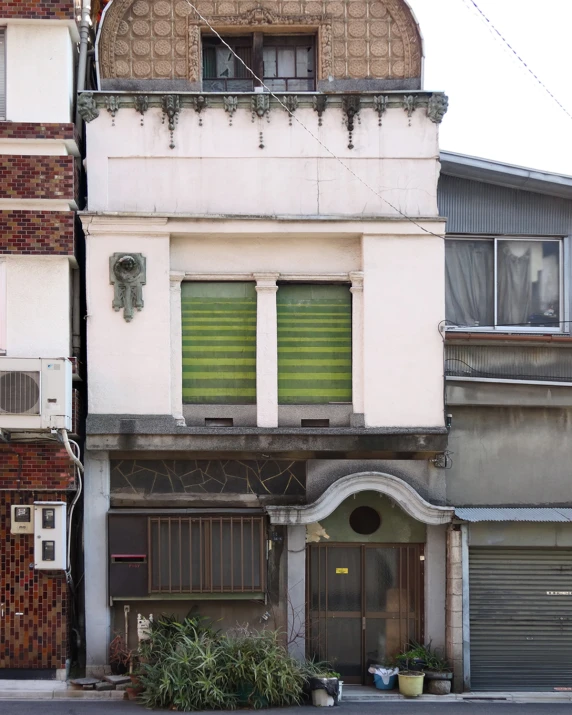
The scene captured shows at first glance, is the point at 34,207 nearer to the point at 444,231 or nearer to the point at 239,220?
the point at 239,220

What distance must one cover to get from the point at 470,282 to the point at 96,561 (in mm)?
7238

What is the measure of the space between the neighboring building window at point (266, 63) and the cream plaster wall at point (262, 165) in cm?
94

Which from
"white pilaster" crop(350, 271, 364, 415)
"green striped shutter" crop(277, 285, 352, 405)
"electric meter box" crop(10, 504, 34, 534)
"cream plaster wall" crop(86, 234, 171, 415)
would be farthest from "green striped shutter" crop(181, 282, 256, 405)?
"electric meter box" crop(10, 504, 34, 534)

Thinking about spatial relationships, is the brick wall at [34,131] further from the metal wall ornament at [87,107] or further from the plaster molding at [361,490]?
the plaster molding at [361,490]

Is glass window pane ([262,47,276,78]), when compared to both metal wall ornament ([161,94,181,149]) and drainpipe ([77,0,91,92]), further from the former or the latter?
drainpipe ([77,0,91,92])

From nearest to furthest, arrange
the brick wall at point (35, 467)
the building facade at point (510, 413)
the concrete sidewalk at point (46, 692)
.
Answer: the concrete sidewalk at point (46, 692) → the brick wall at point (35, 467) → the building facade at point (510, 413)

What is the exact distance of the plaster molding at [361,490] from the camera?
15781 millimetres

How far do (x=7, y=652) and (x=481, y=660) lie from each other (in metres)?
6.82

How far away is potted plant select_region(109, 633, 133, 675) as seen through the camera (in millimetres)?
15555

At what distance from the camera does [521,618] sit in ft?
53.2

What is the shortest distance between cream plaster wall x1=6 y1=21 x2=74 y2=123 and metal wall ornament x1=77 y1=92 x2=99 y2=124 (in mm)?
176

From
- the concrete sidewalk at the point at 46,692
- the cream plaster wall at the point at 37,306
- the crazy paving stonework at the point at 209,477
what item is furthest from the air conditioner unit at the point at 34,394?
the concrete sidewalk at the point at 46,692

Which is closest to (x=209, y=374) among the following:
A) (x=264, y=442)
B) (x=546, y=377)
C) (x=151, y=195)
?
(x=264, y=442)

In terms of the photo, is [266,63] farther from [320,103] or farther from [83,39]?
[83,39]
